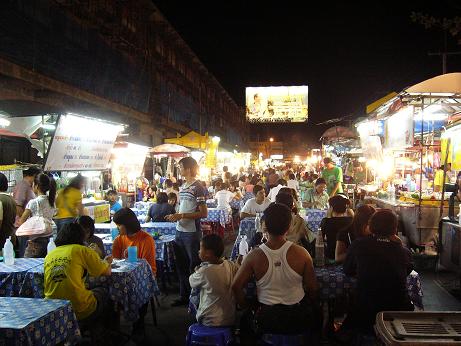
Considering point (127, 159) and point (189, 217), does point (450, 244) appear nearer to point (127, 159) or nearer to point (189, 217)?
point (189, 217)

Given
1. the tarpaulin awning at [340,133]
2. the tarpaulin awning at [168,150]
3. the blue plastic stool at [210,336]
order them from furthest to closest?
the tarpaulin awning at [340,133] < the tarpaulin awning at [168,150] < the blue plastic stool at [210,336]

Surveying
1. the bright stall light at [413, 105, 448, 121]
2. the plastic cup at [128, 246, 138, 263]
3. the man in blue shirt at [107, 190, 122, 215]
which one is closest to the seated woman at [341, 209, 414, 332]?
the plastic cup at [128, 246, 138, 263]

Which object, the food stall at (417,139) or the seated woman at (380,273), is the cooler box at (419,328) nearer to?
the seated woman at (380,273)

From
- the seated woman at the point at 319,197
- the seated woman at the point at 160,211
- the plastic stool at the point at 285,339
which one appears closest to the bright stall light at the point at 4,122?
the seated woman at the point at 160,211

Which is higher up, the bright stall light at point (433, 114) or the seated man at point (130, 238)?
the bright stall light at point (433, 114)

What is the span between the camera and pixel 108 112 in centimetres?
1809

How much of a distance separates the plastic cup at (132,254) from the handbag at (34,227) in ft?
7.40

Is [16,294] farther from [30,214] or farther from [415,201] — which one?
[415,201]

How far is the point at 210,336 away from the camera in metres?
4.18

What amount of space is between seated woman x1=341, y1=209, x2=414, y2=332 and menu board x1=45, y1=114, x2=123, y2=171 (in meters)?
4.59

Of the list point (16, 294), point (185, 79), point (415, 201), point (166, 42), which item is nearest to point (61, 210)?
point (16, 294)

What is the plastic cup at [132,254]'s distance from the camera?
5629 mm

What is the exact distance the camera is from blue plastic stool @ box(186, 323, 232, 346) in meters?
4.18

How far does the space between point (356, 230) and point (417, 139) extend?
23.3ft
